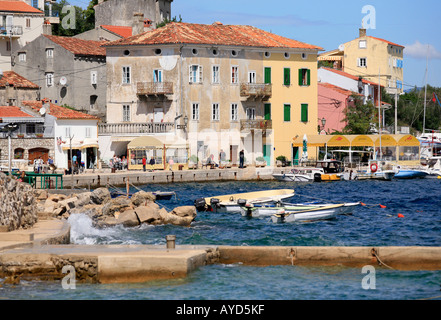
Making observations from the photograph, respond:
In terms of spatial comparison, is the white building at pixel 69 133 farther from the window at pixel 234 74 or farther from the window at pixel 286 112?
the window at pixel 286 112

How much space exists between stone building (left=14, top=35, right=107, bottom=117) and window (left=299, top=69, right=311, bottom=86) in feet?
56.8

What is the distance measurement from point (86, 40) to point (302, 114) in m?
21.7

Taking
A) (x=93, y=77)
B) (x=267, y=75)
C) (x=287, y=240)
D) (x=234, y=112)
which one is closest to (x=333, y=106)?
(x=267, y=75)

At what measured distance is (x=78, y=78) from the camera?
70.6m

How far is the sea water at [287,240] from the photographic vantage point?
1861cm

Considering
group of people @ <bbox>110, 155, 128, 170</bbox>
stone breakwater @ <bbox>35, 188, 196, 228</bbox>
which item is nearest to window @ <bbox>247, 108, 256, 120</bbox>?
group of people @ <bbox>110, 155, 128, 170</bbox>

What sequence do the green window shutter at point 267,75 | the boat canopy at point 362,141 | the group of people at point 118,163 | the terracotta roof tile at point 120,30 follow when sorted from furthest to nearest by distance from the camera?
the terracotta roof tile at point 120,30, the green window shutter at point 267,75, the boat canopy at point 362,141, the group of people at point 118,163

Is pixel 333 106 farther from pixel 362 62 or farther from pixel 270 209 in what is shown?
pixel 270 209

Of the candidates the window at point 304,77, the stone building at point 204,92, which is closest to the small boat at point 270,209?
the stone building at point 204,92

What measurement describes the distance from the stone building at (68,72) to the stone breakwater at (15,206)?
4542cm

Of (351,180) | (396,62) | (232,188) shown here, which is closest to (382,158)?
(351,180)

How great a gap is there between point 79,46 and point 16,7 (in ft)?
48.4

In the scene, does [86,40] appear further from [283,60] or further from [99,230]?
[99,230]
